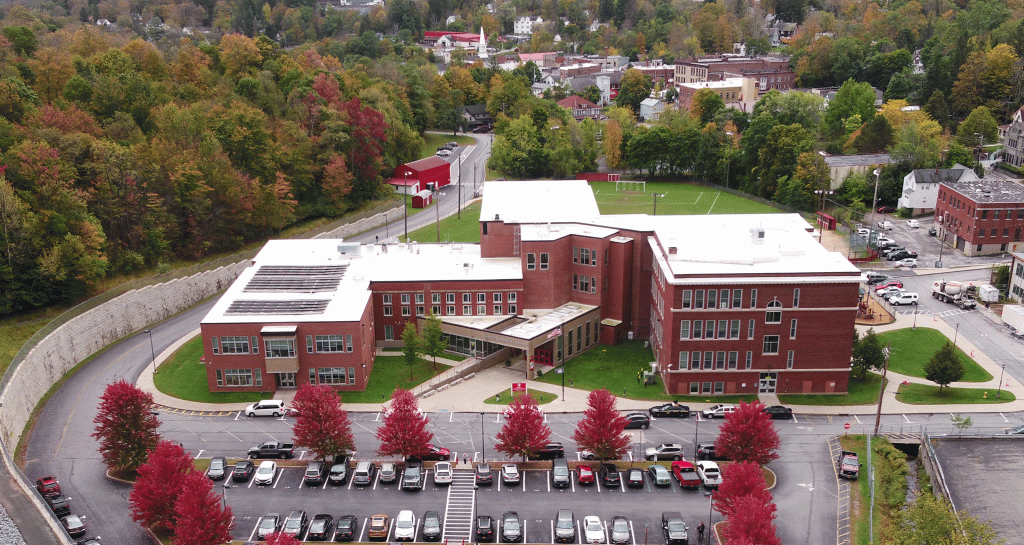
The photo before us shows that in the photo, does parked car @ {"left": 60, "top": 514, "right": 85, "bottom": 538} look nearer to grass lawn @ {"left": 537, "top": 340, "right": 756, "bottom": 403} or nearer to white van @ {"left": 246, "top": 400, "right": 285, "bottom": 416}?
white van @ {"left": 246, "top": 400, "right": 285, "bottom": 416}

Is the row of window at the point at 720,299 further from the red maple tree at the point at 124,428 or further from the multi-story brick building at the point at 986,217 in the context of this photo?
the multi-story brick building at the point at 986,217

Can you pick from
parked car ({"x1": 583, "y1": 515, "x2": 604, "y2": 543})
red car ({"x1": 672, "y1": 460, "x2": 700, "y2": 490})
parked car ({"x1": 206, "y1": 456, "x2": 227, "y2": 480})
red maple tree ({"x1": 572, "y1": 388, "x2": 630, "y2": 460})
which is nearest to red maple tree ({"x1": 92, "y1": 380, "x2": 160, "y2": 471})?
parked car ({"x1": 206, "y1": 456, "x2": 227, "y2": 480})

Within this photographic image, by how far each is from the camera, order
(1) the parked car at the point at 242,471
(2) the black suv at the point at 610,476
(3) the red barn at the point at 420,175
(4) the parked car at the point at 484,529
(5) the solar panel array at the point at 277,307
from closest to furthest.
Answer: (4) the parked car at the point at 484,529 → (2) the black suv at the point at 610,476 → (1) the parked car at the point at 242,471 → (5) the solar panel array at the point at 277,307 → (3) the red barn at the point at 420,175

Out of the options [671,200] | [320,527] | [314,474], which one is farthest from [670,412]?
[671,200]

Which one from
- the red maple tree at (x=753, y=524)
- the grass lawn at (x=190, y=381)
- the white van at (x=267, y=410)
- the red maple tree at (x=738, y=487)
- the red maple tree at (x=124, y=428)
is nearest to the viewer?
the red maple tree at (x=753, y=524)

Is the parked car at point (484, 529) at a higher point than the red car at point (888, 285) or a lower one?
lower

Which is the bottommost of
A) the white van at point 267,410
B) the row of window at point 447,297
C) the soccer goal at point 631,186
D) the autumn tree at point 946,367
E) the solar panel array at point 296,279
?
the white van at point 267,410

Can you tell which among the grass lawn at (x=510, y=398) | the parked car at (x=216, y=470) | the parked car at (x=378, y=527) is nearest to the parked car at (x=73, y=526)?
the parked car at (x=216, y=470)
